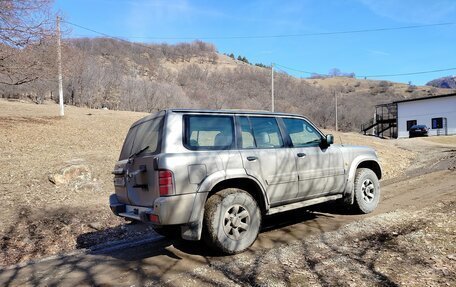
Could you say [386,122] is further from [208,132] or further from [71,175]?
[208,132]

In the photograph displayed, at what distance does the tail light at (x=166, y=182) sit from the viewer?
4.64 m

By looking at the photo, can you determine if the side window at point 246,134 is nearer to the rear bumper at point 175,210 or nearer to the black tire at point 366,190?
the rear bumper at point 175,210

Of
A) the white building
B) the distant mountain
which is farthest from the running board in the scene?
the distant mountain

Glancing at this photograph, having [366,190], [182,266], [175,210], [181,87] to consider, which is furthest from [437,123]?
[175,210]

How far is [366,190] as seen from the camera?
24.2 ft

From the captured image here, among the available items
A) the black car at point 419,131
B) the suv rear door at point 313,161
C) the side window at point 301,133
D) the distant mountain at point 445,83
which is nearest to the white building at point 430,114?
the black car at point 419,131

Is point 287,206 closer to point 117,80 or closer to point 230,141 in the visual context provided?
point 230,141

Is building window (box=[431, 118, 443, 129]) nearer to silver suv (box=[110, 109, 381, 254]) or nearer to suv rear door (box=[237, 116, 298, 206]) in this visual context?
silver suv (box=[110, 109, 381, 254])

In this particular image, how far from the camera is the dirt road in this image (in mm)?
4426

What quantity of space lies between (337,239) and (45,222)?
5513 mm

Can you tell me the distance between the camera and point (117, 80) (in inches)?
1921

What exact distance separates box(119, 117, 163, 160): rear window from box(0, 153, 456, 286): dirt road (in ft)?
4.81

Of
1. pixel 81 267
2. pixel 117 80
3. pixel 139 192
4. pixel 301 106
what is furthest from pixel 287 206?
pixel 301 106

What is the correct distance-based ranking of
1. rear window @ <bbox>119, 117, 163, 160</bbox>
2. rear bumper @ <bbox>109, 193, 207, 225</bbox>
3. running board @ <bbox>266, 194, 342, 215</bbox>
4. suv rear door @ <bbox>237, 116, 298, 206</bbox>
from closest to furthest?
rear bumper @ <bbox>109, 193, 207, 225</bbox>
rear window @ <bbox>119, 117, 163, 160</bbox>
suv rear door @ <bbox>237, 116, 298, 206</bbox>
running board @ <bbox>266, 194, 342, 215</bbox>
